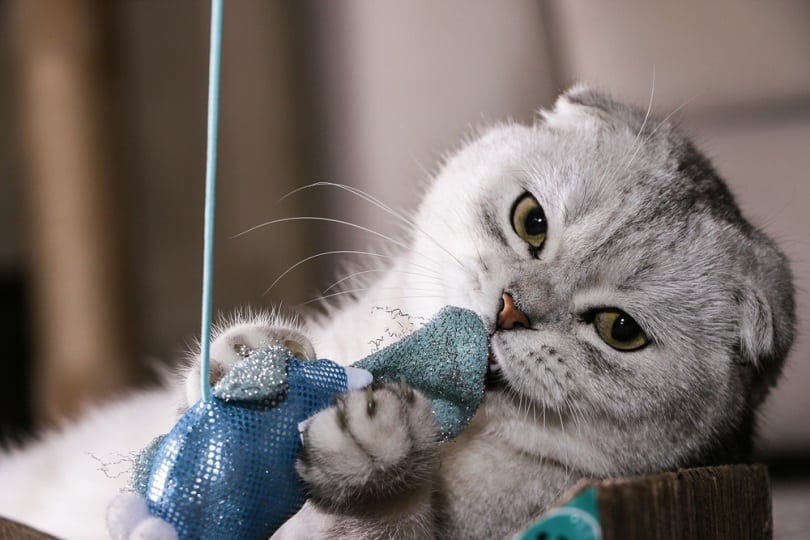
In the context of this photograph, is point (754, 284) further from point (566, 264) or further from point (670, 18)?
point (670, 18)

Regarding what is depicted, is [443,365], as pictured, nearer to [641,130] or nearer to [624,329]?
[624,329]

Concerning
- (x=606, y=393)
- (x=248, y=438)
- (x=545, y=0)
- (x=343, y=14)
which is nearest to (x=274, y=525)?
(x=248, y=438)

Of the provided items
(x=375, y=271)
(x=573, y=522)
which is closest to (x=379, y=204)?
(x=375, y=271)

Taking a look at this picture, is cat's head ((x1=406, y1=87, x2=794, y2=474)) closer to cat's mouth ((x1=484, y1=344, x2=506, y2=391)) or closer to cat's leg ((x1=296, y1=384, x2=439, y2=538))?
cat's mouth ((x1=484, y1=344, x2=506, y2=391))

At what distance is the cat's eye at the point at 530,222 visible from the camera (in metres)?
0.86

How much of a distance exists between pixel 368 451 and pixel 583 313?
13.0 inches

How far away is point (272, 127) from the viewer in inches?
56.4

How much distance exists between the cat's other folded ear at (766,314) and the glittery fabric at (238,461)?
0.56m

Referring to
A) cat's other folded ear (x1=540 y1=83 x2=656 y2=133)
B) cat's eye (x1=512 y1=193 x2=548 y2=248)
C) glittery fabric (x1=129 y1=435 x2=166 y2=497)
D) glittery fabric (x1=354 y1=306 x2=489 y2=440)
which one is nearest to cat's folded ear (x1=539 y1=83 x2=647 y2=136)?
cat's other folded ear (x1=540 y1=83 x2=656 y2=133)

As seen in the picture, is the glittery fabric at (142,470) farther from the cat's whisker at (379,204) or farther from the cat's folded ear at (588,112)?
the cat's folded ear at (588,112)

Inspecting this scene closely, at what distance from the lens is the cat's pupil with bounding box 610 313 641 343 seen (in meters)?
0.83

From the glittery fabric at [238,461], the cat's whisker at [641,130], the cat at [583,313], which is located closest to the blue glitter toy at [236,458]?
the glittery fabric at [238,461]

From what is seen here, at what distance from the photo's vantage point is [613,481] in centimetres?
50

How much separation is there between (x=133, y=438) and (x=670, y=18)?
37.5 inches
